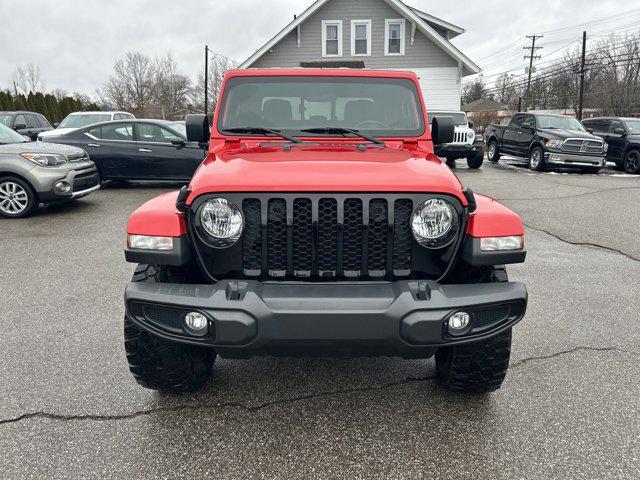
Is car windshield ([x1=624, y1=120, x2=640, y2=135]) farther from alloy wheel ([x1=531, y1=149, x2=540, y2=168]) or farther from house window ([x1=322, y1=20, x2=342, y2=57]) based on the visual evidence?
house window ([x1=322, y1=20, x2=342, y2=57])

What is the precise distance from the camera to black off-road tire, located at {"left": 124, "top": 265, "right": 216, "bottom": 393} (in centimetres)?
242

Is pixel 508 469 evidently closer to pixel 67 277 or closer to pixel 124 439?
pixel 124 439

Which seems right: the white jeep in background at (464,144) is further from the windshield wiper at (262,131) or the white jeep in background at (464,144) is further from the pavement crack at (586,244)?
the windshield wiper at (262,131)

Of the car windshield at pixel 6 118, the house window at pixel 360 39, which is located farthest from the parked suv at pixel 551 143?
the car windshield at pixel 6 118

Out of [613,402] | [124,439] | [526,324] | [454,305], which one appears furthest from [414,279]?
[526,324]

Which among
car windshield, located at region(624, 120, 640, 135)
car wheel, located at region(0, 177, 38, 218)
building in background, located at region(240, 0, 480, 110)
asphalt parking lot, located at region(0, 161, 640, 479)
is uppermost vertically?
building in background, located at region(240, 0, 480, 110)

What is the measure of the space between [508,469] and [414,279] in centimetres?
96

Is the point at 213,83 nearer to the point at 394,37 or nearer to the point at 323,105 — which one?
the point at 394,37

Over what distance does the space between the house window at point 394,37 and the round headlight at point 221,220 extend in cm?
2248

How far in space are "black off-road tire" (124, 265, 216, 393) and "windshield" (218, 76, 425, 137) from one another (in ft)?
4.53

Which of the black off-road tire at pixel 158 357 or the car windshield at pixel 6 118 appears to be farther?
the car windshield at pixel 6 118

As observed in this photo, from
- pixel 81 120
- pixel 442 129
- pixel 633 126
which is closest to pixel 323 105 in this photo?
pixel 442 129

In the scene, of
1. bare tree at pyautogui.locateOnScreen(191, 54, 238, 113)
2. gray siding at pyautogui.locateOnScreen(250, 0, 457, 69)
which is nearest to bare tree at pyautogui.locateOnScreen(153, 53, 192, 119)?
bare tree at pyautogui.locateOnScreen(191, 54, 238, 113)

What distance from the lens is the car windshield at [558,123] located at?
50.8ft
